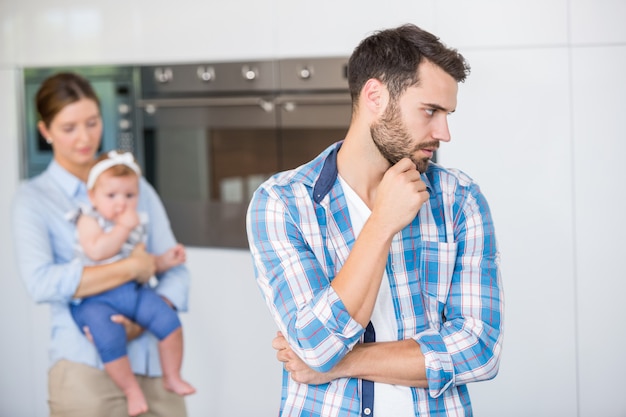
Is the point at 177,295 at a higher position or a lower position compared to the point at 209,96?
lower

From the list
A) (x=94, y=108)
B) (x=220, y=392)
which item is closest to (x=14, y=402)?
(x=220, y=392)

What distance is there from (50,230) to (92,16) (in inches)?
46.7

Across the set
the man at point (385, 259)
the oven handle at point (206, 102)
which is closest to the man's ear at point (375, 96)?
the man at point (385, 259)

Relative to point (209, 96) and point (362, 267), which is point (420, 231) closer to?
point (362, 267)

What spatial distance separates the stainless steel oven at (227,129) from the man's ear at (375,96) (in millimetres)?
1408

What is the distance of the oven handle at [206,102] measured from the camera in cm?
324

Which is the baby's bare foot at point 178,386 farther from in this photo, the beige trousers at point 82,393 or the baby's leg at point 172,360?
the beige trousers at point 82,393

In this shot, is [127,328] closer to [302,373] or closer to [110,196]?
[110,196]

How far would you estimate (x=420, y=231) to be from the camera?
1685 millimetres

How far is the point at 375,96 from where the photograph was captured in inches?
65.7

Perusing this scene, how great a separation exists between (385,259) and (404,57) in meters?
0.39

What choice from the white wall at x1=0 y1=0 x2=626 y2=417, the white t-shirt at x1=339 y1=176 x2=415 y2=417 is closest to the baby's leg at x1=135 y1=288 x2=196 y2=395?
the white wall at x1=0 y1=0 x2=626 y2=417

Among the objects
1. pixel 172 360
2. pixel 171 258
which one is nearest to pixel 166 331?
pixel 172 360

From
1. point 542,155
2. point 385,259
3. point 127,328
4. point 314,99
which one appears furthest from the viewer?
point 314,99
